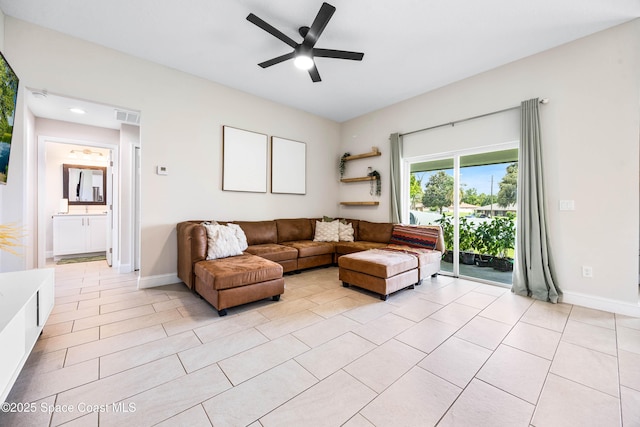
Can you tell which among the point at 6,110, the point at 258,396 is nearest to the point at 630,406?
the point at 258,396

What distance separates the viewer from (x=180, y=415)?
1.32 meters

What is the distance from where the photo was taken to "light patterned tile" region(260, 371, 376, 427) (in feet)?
4.27

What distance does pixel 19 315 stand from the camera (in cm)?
136

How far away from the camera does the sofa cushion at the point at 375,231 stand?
180 inches

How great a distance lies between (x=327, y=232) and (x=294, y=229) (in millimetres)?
631

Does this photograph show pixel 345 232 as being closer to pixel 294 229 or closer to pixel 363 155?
pixel 294 229

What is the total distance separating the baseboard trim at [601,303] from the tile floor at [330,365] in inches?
4.8

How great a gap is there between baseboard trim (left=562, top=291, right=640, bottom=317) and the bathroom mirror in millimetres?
8580

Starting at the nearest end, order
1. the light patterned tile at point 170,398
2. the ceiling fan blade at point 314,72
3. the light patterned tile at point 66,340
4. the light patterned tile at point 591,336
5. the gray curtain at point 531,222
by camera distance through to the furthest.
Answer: the light patterned tile at point 170,398
the light patterned tile at point 66,340
the light patterned tile at point 591,336
the ceiling fan blade at point 314,72
the gray curtain at point 531,222

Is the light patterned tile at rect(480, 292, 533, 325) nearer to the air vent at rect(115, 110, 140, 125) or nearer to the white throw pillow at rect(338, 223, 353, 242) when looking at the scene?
the white throw pillow at rect(338, 223, 353, 242)

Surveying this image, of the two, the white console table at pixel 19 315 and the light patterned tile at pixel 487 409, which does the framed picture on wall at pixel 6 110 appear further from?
the light patterned tile at pixel 487 409

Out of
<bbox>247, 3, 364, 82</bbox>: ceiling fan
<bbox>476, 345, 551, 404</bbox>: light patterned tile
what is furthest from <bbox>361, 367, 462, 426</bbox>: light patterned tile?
<bbox>247, 3, 364, 82</bbox>: ceiling fan

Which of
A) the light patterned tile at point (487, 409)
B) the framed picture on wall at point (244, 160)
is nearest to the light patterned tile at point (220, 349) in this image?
the light patterned tile at point (487, 409)

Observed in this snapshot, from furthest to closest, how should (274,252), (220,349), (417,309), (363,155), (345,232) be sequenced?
(363,155) → (345,232) → (274,252) → (417,309) → (220,349)
